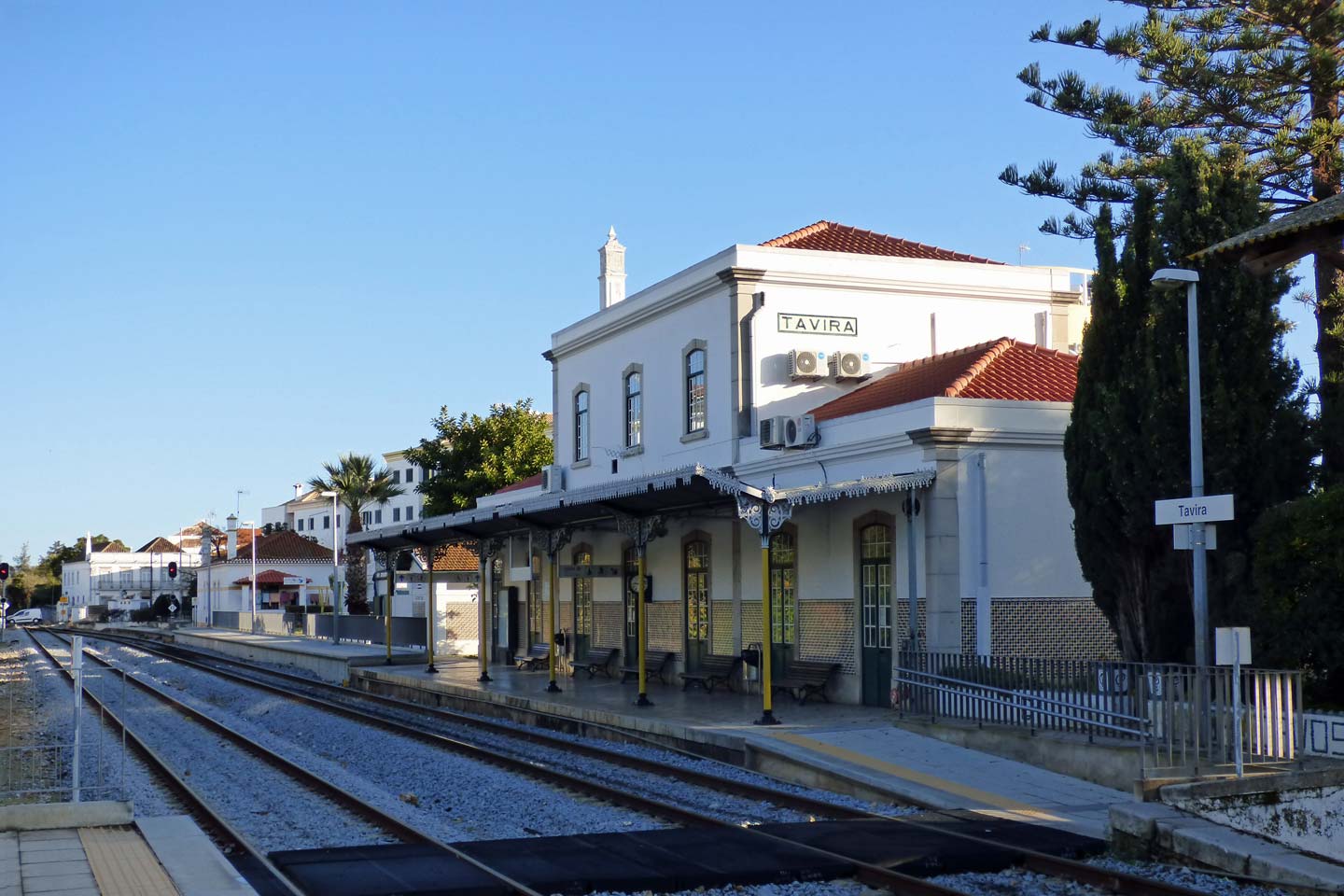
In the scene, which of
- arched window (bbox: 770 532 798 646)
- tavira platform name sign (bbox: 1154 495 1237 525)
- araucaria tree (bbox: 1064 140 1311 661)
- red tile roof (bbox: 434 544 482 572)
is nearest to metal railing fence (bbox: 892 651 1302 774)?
tavira platform name sign (bbox: 1154 495 1237 525)

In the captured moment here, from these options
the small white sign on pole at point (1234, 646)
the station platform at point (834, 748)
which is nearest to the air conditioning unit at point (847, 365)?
the station platform at point (834, 748)

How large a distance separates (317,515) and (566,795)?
93.9 meters

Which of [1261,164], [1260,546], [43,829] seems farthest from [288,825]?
[1261,164]

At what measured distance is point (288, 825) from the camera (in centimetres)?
1255

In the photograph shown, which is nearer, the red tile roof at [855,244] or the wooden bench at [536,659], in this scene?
the red tile roof at [855,244]

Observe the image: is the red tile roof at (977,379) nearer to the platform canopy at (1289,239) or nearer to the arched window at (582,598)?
the platform canopy at (1289,239)

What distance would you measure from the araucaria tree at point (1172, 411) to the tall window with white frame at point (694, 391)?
1003cm

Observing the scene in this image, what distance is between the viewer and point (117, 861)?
31.5ft

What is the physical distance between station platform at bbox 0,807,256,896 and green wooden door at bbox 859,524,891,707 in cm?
1102

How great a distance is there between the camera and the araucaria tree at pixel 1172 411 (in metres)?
14.5

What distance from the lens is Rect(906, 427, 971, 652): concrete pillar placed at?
1866 centimetres

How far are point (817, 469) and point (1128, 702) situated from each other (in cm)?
917

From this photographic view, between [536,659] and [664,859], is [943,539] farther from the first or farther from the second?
[536,659]

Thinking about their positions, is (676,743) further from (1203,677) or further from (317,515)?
(317,515)
